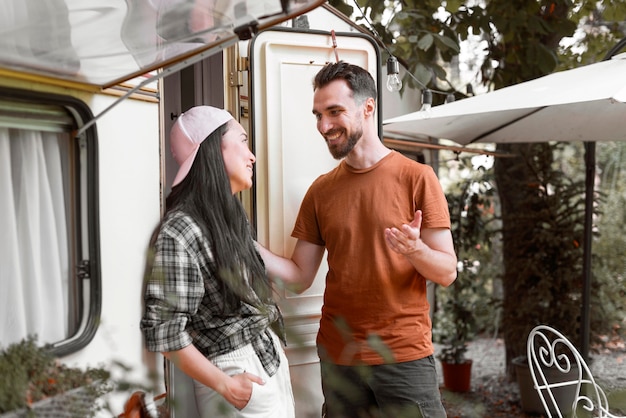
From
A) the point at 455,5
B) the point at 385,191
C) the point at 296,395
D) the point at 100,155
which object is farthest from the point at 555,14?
the point at 296,395

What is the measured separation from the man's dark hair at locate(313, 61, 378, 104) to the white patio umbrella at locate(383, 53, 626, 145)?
0.98 meters

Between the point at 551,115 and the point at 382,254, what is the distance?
254cm

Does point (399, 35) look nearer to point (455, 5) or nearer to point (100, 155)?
point (455, 5)

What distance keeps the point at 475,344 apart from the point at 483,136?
5.31 meters

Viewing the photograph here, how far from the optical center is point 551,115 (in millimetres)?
5266

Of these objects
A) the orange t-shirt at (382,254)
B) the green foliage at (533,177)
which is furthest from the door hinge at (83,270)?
the green foliage at (533,177)

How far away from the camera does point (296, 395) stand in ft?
3.13

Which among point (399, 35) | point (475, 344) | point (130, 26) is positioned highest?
point (399, 35)

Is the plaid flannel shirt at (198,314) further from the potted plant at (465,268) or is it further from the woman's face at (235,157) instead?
the potted plant at (465,268)

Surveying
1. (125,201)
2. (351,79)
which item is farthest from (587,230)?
(125,201)

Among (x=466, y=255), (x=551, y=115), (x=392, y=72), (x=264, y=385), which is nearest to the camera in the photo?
(x=264, y=385)

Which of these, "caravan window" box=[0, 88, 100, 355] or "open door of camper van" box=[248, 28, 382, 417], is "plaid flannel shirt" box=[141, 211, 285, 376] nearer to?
"caravan window" box=[0, 88, 100, 355]

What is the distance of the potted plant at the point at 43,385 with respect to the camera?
0.78 metres

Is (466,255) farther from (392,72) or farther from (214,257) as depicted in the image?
(214,257)
